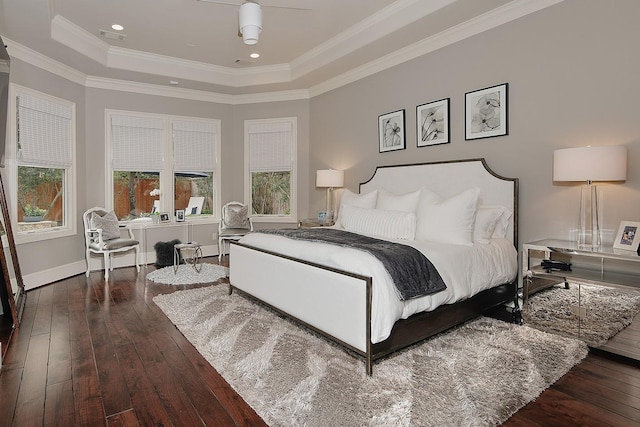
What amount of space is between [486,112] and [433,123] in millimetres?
641

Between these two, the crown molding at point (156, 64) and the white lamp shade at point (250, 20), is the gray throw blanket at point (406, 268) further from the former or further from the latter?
the crown molding at point (156, 64)

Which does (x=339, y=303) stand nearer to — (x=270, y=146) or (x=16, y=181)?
(x=16, y=181)

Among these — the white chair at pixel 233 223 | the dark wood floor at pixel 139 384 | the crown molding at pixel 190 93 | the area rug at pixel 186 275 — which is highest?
the crown molding at pixel 190 93

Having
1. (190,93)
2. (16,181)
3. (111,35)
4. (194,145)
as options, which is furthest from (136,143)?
(16,181)

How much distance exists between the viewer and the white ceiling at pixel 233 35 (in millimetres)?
3670

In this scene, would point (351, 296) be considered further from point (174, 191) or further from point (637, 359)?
point (174, 191)

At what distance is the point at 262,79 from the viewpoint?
19.3ft

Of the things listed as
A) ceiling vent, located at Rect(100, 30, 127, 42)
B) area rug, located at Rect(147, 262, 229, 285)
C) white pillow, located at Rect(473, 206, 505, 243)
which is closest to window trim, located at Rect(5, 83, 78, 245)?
ceiling vent, located at Rect(100, 30, 127, 42)

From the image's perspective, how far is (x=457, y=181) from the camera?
3.96m

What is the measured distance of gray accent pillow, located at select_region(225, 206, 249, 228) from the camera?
6.10 m

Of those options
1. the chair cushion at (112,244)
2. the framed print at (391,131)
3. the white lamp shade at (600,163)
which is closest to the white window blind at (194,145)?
the chair cushion at (112,244)

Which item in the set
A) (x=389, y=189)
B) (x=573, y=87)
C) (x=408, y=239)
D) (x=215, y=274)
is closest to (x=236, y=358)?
(x=408, y=239)

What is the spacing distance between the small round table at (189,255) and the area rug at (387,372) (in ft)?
6.06

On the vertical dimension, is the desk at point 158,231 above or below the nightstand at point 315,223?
below
